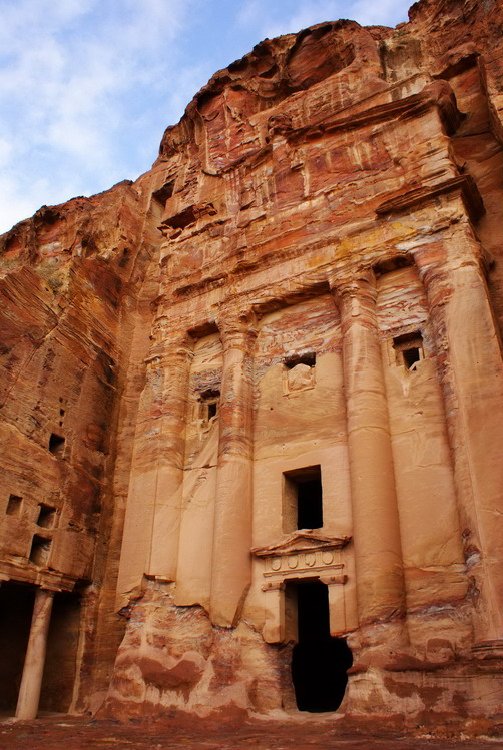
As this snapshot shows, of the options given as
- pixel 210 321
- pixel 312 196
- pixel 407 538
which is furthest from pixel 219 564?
pixel 312 196

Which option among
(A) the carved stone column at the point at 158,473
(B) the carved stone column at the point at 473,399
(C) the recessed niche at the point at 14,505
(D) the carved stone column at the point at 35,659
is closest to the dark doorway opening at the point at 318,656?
(A) the carved stone column at the point at 158,473

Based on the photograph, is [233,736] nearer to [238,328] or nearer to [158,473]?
[158,473]

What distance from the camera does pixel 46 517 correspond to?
14711mm

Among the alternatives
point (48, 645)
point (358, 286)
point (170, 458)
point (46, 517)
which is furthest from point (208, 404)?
point (48, 645)

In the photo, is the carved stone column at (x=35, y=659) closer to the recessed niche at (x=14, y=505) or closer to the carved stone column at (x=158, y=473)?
the recessed niche at (x=14, y=505)

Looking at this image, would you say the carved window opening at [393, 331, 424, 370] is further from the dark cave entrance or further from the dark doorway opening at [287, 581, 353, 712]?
the dark cave entrance

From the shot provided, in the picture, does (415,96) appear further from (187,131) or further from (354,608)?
(354,608)

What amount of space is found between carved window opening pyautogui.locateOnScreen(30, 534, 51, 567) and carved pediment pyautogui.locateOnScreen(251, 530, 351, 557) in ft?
18.1

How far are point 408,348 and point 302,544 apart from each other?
4.38m

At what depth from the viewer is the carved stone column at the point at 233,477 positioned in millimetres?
11336

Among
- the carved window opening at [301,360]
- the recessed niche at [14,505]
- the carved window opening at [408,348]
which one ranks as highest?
the carved window opening at [301,360]

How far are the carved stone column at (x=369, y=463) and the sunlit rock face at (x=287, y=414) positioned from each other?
5 centimetres

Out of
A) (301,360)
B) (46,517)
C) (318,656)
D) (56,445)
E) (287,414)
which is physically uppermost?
(301,360)

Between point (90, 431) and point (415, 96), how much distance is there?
11581mm
